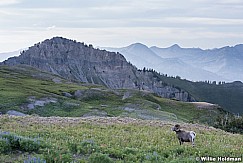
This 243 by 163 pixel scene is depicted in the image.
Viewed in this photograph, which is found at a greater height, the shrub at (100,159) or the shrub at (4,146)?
the shrub at (4,146)

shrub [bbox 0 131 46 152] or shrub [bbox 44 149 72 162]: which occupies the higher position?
Result: shrub [bbox 0 131 46 152]

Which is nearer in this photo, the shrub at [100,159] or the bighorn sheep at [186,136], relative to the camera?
the shrub at [100,159]

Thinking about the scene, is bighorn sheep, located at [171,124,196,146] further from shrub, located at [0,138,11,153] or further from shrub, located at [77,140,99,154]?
shrub, located at [0,138,11,153]

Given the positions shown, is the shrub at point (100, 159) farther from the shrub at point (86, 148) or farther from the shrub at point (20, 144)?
the shrub at point (20, 144)

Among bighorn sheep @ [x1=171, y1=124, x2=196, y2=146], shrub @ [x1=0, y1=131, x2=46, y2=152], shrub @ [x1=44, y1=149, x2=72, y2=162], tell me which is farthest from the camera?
bighorn sheep @ [x1=171, y1=124, x2=196, y2=146]

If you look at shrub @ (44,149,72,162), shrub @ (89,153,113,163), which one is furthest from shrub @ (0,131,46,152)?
shrub @ (89,153,113,163)

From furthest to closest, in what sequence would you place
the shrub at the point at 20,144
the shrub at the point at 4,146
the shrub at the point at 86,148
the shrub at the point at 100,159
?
1. the shrub at the point at 86,148
2. the shrub at the point at 20,144
3. the shrub at the point at 4,146
4. the shrub at the point at 100,159

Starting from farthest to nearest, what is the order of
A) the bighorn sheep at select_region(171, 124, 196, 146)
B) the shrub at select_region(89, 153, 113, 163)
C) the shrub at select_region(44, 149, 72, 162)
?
the bighorn sheep at select_region(171, 124, 196, 146) → the shrub at select_region(89, 153, 113, 163) → the shrub at select_region(44, 149, 72, 162)

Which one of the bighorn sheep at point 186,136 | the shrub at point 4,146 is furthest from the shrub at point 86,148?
the bighorn sheep at point 186,136

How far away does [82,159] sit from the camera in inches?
557

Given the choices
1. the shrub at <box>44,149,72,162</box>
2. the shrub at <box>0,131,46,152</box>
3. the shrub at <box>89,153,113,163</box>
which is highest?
the shrub at <box>0,131,46,152</box>

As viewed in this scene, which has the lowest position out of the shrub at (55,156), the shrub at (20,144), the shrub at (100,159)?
the shrub at (100,159)

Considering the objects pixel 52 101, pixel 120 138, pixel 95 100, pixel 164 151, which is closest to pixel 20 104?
pixel 52 101

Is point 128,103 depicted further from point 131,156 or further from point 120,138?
point 131,156
